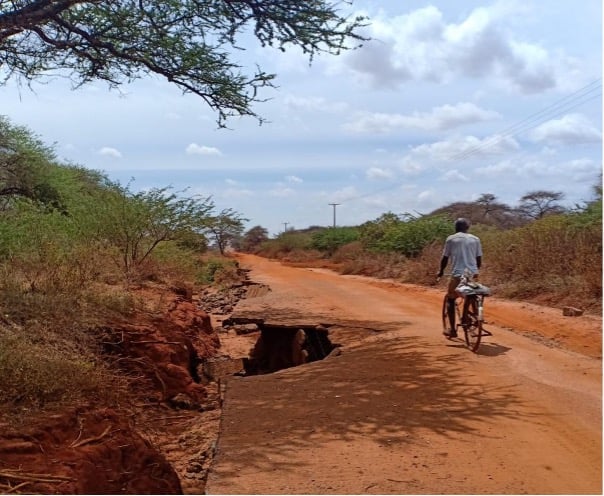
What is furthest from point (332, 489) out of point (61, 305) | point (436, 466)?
point (61, 305)

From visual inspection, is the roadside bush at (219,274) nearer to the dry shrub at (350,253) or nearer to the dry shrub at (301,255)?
the dry shrub at (350,253)

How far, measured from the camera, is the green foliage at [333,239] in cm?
4541

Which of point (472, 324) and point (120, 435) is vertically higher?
point (472, 324)

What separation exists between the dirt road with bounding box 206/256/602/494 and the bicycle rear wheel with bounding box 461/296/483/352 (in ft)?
0.64

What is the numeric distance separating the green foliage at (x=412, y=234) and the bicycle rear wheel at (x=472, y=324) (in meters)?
17.5

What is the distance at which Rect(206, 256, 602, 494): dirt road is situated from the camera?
432 cm

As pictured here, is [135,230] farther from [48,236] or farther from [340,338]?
[340,338]

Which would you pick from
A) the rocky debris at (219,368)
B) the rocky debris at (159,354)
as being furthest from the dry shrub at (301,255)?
the rocky debris at (159,354)

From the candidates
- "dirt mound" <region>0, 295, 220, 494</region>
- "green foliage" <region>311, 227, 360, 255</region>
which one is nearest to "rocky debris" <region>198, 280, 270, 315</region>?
"dirt mound" <region>0, 295, 220, 494</region>

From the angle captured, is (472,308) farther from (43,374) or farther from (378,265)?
(378,265)

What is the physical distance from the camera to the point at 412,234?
90.2 feet

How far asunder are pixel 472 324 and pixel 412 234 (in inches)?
761

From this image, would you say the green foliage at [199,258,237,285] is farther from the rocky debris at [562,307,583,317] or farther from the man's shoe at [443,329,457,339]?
the man's shoe at [443,329,457,339]

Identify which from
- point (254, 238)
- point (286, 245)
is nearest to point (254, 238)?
point (254, 238)
